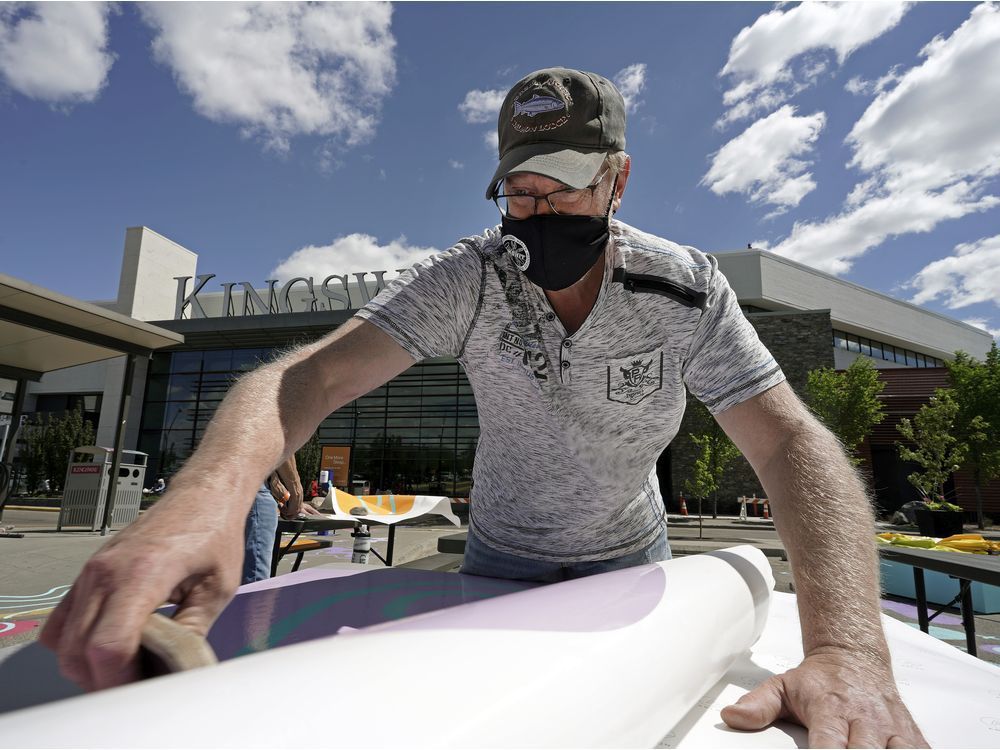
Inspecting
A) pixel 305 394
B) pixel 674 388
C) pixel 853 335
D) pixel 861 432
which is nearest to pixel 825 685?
pixel 674 388

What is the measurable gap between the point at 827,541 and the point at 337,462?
21807 millimetres

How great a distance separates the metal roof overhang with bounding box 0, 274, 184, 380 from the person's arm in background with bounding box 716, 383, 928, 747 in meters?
8.45

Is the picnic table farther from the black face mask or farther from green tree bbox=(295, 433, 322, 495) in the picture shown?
green tree bbox=(295, 433, 322, 495)

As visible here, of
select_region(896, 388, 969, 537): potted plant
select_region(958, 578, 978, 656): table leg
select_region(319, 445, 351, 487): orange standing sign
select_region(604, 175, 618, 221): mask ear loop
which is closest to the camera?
select_region(604, 175, 618, 221): mask ear loop

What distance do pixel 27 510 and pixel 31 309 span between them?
14.0 m

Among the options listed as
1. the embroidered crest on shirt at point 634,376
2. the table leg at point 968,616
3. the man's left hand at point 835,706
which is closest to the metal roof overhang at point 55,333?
the embroidered crest on shirt at point 634,376

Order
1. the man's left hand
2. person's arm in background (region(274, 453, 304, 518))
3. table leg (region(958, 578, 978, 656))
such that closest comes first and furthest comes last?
1. the man's left hand
2. table leg (region(958, 578, 978, 656))
3. person's arm in background (region(274, 453, 304, 518))

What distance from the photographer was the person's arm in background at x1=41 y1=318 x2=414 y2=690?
56cm

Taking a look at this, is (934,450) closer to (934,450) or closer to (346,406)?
(934,450)

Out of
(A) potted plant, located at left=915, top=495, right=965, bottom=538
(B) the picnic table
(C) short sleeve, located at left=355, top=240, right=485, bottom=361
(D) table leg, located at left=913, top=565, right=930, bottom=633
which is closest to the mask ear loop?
(C) short sleeve, located at left=355, top=240, right=485, bottom=361

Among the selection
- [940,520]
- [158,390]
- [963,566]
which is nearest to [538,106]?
[963,566]

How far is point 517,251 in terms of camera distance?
4.80 feet

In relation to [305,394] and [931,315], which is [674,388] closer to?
[305,394]

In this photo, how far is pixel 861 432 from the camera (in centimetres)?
1922
